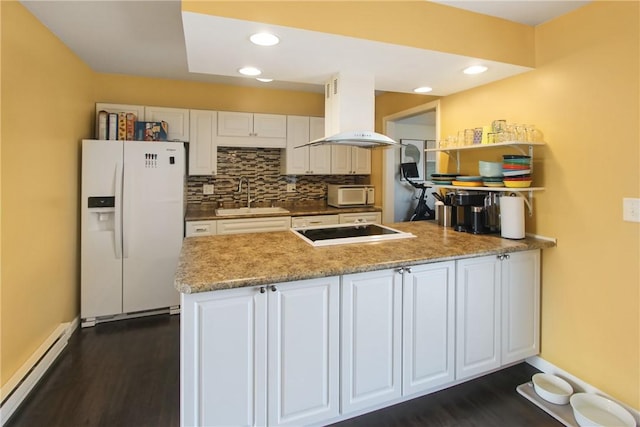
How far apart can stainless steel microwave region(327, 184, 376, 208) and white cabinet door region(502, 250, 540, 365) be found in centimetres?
207

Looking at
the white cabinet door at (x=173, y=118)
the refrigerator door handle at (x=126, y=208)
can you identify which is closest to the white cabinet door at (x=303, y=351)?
the refrigerator door handle at (x=126, y=208)

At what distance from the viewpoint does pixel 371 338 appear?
178 cm

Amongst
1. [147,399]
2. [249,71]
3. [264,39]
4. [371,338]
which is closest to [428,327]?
[371,338]

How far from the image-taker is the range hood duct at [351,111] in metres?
2.30

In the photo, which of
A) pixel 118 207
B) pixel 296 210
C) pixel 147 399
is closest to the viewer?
pixel 147 399

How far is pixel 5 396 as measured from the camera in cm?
189

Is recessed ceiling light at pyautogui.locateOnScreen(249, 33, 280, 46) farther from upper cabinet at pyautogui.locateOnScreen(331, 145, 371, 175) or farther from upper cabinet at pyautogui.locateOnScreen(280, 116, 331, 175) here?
upper cabinet at pyautogui.locateOnScreen(331, 145, 371, 175)

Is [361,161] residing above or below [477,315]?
above

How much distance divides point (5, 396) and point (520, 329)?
121 inches

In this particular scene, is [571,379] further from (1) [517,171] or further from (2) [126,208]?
(2) [126,208]

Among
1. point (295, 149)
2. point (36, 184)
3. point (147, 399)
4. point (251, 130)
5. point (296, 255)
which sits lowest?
point (147, 399)

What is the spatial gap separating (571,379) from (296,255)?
6.31 feet

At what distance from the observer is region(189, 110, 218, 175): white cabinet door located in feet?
11.8

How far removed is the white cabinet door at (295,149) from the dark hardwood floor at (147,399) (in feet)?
7.38
